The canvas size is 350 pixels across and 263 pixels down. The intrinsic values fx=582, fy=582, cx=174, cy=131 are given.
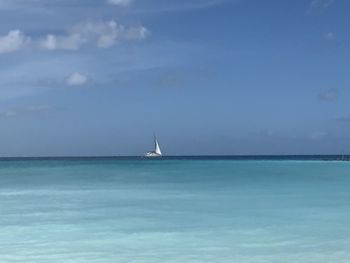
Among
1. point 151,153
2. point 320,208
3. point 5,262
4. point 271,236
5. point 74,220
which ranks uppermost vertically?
point 151,153

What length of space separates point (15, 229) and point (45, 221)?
147cm

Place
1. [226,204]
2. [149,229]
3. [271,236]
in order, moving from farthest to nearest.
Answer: [226,204], [149,229], [271,236]

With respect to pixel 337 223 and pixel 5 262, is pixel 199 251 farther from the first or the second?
pixel 337 223

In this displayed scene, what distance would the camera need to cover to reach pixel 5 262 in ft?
33.9

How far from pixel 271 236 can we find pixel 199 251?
2238 mm

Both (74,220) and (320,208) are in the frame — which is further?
(320,208)

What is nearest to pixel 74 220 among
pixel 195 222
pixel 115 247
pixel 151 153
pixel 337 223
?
pixel 195 222

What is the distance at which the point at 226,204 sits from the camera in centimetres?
1958

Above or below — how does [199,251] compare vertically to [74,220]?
below

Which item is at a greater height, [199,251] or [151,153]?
[151,153]

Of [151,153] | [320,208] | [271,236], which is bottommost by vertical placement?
[271,236]

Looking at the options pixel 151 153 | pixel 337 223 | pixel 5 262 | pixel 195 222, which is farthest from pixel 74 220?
pixel 151 153

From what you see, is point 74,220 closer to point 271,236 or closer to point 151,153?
point 271,236

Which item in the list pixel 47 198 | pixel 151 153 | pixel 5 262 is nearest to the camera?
pixel 5 262
